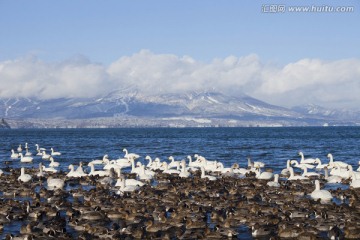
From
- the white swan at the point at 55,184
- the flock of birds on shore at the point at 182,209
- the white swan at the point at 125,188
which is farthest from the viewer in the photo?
the white swan at the point at 55,184

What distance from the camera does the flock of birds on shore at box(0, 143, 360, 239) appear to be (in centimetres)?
2395

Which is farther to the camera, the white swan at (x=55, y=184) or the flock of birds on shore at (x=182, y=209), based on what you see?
the white swan at (x=55, y=184)

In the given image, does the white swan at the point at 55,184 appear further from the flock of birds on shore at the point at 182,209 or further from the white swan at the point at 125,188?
the white swan at the point at 125,188

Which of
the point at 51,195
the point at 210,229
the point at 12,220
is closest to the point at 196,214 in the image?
the point at 210,229

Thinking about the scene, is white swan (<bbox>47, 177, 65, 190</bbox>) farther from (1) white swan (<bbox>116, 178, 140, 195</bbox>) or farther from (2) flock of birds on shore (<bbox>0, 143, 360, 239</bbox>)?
(1) white swan (<bbox>116, 178, 140, 195</bbox>)

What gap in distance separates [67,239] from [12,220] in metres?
5.47

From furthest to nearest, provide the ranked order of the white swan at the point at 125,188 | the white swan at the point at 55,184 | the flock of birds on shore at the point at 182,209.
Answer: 1. the white swan at the point at 55,184
2. the white swan at the point at 125,188
3. the flock of birds on shore at the point at 182,209

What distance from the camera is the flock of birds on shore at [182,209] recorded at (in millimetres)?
23953

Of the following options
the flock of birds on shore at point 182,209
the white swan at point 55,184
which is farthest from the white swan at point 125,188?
the white swan at point 55,184

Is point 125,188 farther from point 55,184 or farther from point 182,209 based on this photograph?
point 182,209

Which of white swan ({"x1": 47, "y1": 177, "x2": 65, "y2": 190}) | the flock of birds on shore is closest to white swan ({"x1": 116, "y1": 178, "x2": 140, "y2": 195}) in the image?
the flock of birds on shore

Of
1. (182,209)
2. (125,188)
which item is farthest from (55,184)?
(182,209)

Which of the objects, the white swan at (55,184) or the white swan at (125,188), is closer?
the white swan at (125,188)

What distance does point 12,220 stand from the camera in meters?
27.2
